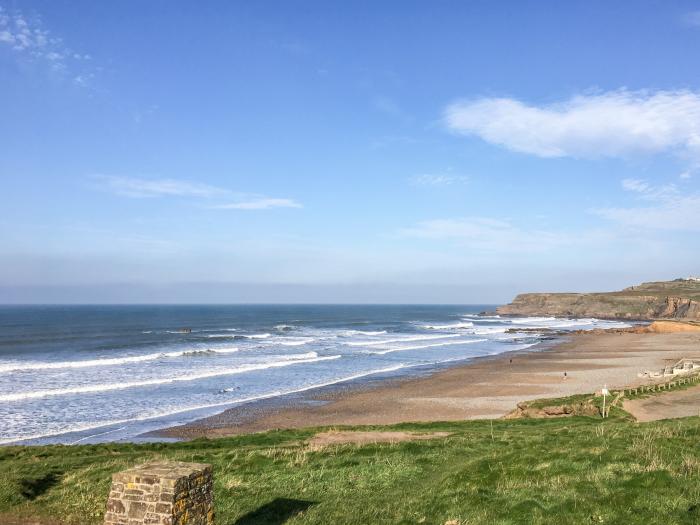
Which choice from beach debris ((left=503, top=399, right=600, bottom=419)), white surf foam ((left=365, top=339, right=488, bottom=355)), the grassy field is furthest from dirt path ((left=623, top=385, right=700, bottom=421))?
white surf foam ((left=365, top=339, right=488, bottom=355))

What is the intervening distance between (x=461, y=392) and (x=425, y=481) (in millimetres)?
30296

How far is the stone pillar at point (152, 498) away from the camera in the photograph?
8.30 metres

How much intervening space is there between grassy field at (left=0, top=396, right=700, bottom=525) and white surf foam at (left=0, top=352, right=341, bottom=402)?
67.1 ft

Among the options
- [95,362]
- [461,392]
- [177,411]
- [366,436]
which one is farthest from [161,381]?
[366,436]

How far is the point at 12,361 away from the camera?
59250mm

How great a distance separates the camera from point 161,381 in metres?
46.9

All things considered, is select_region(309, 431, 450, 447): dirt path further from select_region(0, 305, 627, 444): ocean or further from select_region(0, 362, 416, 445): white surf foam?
select_region(0, 362, 416, 445): white surf foam

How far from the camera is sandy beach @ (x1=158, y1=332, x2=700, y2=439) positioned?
33312 mm

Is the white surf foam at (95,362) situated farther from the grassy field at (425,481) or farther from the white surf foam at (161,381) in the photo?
the grassy field at (425,481)

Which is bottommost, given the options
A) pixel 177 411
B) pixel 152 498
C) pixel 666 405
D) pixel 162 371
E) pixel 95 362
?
pixel 177 411

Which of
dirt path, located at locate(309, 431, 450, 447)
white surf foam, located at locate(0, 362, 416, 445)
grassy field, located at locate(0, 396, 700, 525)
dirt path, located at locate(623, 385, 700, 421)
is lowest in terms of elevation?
white surf foam, located at locate(0, 362, 416, 445)

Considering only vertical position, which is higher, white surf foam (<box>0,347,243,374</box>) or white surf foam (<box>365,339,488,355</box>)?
white surf foam (<box>0,347,243,374</box>)

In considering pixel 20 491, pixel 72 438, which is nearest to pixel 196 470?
pixel 20 491

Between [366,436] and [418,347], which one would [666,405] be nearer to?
[366,436]
